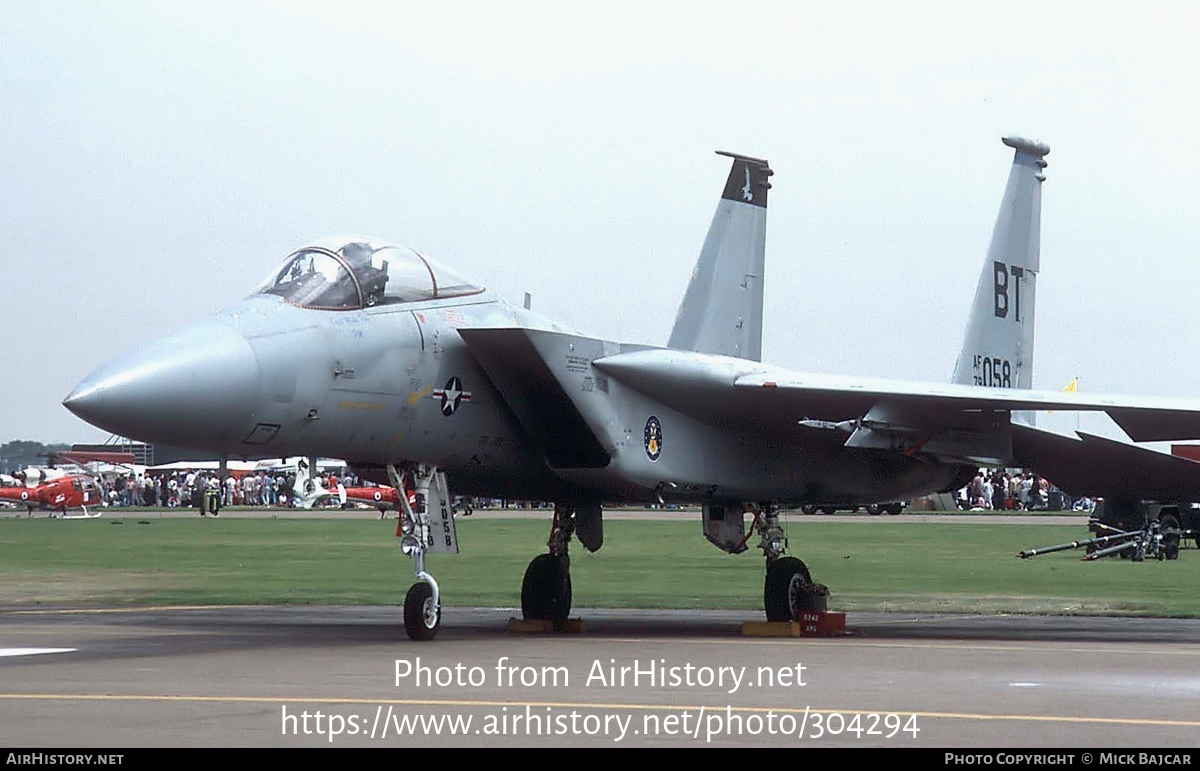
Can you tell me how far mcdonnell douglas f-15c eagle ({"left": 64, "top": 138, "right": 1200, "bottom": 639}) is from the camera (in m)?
11.3

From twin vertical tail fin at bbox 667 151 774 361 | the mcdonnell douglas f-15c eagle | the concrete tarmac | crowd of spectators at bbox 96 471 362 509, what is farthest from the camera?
crowd of spectators at bbox 96 471 362 509

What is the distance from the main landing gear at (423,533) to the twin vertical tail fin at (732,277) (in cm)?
481

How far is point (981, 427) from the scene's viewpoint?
15273mm

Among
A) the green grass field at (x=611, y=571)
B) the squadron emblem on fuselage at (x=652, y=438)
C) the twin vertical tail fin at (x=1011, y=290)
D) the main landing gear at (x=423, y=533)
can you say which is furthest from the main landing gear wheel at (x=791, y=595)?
the twin vertical tail fin at (x=1011, y=290)

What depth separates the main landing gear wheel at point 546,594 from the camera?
15.1 metres

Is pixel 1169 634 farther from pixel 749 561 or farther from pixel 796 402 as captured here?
pixel 749 561

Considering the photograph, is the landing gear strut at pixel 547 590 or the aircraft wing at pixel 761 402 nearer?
the aircraft wing at pixel 761 402

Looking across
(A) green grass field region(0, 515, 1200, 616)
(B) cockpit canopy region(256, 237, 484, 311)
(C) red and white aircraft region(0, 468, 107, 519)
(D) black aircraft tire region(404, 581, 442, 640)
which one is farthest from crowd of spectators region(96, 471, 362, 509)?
(D) black aircraft tire region(404, 581, 442, 640)

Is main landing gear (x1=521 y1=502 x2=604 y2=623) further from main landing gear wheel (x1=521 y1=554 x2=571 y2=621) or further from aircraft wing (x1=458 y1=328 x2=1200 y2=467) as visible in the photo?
aircraft wing (x1=458 y1=328 x2=1200 y2=467)

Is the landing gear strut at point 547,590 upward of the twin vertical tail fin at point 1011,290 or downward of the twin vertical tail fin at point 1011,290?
downward

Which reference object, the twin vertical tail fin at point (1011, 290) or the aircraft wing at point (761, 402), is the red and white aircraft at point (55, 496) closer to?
the twin vertical tail fin at point (1011, 290)

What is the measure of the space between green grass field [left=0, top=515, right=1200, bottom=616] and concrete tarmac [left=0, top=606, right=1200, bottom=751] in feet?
13.9
